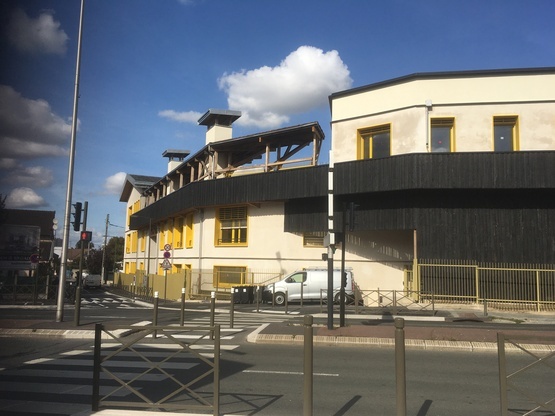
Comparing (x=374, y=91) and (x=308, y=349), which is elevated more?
(x=374, y=91)

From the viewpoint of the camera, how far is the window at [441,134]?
2466 cm

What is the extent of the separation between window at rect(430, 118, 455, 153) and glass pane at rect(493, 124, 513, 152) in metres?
2.09

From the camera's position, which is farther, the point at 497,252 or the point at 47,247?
the point at 47,247

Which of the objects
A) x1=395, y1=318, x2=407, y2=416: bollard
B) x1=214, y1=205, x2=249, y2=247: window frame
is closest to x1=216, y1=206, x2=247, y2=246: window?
x1=214, y1=205, x2=249, y2=247: window frame

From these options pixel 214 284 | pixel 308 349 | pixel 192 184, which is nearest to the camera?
pixel 308 349

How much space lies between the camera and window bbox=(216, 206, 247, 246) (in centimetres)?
3238

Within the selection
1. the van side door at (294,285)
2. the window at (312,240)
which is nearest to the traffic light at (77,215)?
the van side door at (294,285)

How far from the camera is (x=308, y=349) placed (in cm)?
550

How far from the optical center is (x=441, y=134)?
24797mm

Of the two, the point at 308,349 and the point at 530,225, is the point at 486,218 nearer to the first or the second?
the point at 530,225

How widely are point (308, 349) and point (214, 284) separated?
26405mm

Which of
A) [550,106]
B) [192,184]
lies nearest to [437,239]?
[550,106]

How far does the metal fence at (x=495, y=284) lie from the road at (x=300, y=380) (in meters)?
12.3

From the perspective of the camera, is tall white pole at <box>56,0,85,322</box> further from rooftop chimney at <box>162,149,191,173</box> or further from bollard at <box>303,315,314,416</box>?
rooftop chimney at <box>162,149,191,173</box>
